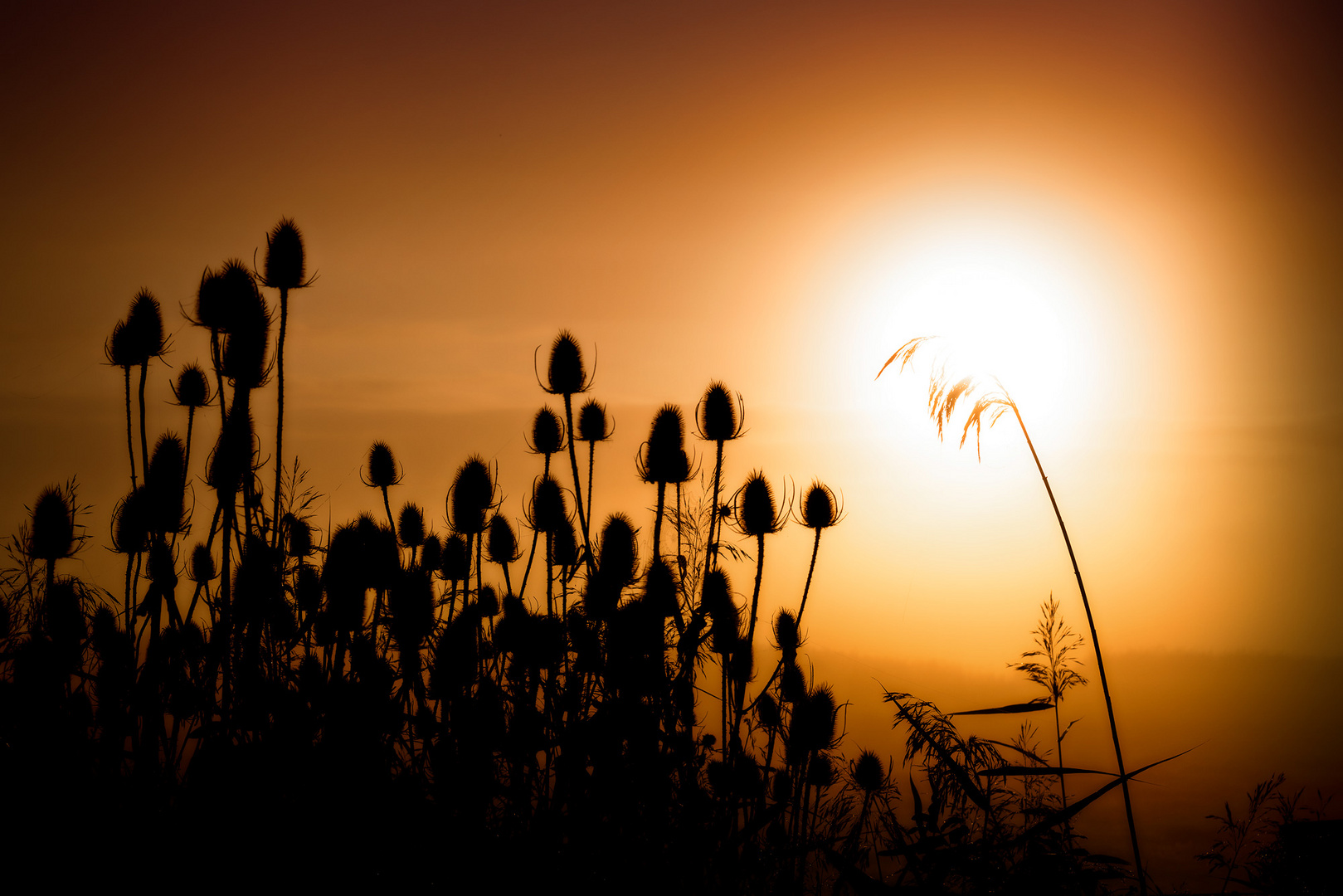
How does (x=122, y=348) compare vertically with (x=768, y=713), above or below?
above

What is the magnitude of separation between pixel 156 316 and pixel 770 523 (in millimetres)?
5359

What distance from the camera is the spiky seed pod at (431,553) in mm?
6926

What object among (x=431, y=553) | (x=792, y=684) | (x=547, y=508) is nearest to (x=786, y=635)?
(x=792, y=684)

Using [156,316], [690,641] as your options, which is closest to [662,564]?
[690,641]

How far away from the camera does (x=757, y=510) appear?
8.34 meters

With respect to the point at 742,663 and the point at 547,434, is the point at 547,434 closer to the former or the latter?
the point at 547,434

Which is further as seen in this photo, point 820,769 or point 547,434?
point 547,434

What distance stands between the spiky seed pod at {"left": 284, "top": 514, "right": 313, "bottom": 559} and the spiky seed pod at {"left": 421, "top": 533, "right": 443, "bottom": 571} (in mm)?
1229

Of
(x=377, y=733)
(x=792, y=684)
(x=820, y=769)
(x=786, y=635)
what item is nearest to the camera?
(x=377, y=733)

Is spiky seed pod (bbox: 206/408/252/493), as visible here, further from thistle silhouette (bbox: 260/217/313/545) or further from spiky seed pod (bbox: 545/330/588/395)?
spiky seed pod (bbox: 545/330/588/395)

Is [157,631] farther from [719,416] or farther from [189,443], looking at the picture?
[719,416]

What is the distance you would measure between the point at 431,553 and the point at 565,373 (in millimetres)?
2036

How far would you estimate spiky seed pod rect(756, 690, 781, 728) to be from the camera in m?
6.45

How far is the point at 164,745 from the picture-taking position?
14.3 feet
